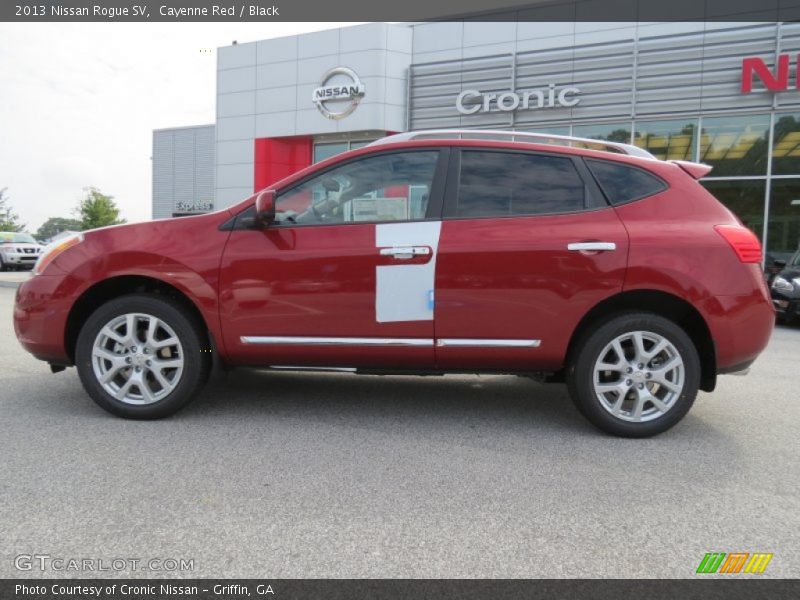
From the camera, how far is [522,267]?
370 cm

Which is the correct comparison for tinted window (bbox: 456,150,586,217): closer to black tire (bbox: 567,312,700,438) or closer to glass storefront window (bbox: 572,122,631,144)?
black tire (bbox: 567,312,700,438)

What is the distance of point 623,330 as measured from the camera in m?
3.67

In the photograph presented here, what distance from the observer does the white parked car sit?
70.9ft

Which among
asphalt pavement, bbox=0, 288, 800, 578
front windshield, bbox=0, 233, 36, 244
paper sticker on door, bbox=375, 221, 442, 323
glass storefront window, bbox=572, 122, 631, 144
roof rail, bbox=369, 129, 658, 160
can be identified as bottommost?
asphalt pavement, bbox=0, 288, 800, 578

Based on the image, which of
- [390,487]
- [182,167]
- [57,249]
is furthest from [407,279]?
[182,167]

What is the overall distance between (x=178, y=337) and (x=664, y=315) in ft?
9.82

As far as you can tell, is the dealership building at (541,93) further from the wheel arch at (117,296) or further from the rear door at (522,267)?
the wheel arch at (117,296)

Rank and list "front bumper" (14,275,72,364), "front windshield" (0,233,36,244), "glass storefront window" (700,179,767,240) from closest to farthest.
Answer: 1. "front bumper" (14,275,72,364)
2. "glass storefront window" (700,179,767,240)
3. "front windshield" (0,233,36,244)

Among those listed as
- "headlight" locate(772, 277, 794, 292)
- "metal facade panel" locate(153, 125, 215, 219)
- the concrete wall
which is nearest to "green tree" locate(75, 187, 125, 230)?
"metal facade panel" locate(153, 125, 215, 219)

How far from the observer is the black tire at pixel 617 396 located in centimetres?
366

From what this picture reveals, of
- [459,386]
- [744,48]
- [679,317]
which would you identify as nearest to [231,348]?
[459,386]

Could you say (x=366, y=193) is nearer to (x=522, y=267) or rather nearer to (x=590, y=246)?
(x=522, y=267)

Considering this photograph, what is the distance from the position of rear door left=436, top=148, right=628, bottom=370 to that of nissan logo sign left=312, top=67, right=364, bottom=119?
1541cm
